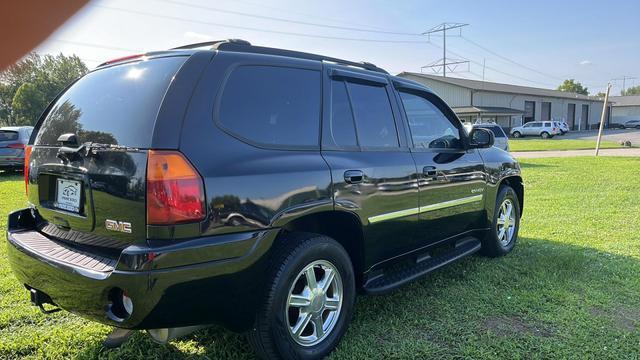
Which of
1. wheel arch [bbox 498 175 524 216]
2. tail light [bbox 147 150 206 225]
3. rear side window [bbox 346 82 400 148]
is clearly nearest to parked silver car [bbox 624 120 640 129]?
wheel arch [bbox 498 175 524 216]

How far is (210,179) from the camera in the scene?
2354mm

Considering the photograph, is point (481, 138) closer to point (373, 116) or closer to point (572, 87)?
point (373, 116)

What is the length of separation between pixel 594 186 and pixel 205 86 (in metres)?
10.9

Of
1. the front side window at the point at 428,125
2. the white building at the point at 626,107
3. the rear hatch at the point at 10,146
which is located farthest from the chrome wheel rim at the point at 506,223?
the white building at the point at 626,107

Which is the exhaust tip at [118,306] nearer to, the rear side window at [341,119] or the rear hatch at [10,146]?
the rear side window at [341,119]

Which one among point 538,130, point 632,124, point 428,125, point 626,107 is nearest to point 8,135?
point 428,125

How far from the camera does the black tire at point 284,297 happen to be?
2.61m

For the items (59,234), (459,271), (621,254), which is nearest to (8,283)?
(59,234)

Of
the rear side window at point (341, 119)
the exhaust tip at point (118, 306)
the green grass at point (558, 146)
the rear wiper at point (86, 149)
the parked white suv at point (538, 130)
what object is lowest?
the green grass at point (558, 146)

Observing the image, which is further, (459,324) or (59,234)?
(459,324)

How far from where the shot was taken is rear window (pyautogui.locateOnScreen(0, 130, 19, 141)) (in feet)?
44.0

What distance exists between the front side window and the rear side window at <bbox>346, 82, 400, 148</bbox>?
26 centimetres

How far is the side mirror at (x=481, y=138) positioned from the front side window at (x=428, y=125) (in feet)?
0.62

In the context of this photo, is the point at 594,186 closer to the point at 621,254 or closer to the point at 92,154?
the point at 621,254
